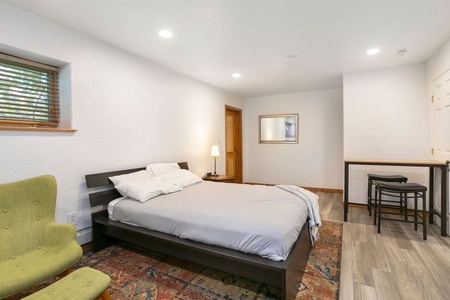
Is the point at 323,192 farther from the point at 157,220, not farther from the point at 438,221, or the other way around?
the point at 157,220

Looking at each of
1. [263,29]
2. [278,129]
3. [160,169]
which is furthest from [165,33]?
[278,129]

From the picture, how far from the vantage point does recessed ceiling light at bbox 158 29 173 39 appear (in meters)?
2.44

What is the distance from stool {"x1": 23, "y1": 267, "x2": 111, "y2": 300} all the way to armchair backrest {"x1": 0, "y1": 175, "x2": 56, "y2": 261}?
2.14ft

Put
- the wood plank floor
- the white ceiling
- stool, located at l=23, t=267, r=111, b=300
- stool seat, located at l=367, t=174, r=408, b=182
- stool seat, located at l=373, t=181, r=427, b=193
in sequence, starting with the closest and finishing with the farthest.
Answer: stool, located at l=23, t=267, r=111, b=300
the wood plank floor
the white ceiling
stool seat, located at l=373, t=181, r=427, b=193
stool seat, located at l=367, t=174, r=408, b=182

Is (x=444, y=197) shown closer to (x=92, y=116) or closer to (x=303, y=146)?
(x=303, y=146)

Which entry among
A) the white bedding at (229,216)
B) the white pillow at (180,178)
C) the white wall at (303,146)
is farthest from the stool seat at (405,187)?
the white pillow at (180,178)

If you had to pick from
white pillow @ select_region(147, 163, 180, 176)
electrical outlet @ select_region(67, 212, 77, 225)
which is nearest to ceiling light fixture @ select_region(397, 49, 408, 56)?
white pillow @ select_region(147, 163, 180, 176)

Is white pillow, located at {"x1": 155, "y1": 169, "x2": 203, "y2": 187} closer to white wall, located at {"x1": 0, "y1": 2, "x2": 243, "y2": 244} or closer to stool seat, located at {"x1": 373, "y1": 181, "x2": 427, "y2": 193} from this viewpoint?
white wall, located at {"x1": 0, "y1": 2, "x2": 243, "y2": 244}

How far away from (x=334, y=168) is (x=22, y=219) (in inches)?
210

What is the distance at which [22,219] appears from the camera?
5.94ft

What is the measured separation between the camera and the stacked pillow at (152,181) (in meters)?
2.51

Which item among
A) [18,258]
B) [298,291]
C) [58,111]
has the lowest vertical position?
[298,291]

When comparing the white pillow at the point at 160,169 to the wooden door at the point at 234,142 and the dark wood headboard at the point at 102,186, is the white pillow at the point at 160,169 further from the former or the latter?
the wooden door at the point at 234,142

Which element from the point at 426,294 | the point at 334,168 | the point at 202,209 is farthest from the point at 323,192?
the point at 202,209
